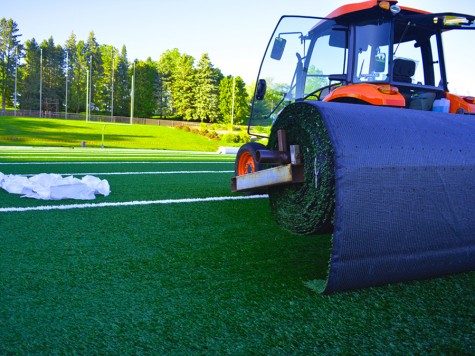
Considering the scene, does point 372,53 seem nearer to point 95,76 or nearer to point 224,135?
point 224,135

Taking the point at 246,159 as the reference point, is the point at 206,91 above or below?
above

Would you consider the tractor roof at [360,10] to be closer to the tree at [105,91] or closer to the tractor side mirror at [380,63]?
the tractor side mirror at [380,63]

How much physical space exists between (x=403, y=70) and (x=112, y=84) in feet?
219

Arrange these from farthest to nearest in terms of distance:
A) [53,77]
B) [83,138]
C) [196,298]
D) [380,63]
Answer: [53,77] < [83,138] < [380,63] < [196,298]

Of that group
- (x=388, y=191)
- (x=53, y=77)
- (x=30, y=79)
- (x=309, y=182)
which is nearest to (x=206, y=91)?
(x=53, y=77)

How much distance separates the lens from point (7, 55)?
72.3 m

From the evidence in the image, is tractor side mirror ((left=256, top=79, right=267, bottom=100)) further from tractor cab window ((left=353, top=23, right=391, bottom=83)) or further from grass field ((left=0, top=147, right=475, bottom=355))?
grass field ((left=0, top=147, right=475, bottom=355))

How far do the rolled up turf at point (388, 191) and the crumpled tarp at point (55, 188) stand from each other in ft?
10.6

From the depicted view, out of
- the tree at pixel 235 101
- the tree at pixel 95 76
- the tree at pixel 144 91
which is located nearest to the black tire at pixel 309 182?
the tree at pixel 235 101

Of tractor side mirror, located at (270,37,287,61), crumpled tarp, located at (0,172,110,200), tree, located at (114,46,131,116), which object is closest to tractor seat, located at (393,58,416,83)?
tractor side mirror, located at (270,37,287,61)

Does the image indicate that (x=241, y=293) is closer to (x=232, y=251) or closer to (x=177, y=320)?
(x=177, y=320)

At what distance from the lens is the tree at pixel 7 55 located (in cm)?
7038

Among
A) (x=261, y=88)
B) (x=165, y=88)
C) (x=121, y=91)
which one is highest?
(x=165, y=88)

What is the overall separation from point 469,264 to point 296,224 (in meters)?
1.11
